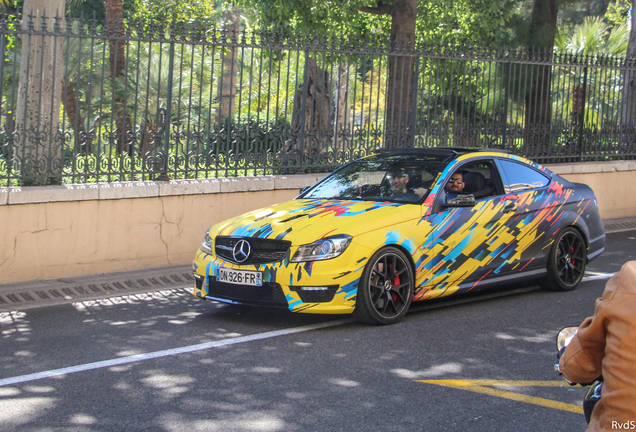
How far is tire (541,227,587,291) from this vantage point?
8.02 meters

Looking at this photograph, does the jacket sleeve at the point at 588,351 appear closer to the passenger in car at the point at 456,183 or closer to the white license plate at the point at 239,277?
the white license plate at the point at 239,277

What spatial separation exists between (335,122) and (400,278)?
195 inches

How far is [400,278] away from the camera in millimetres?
6719

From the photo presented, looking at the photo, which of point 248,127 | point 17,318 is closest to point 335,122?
point 248,127

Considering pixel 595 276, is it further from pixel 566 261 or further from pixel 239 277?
pixel 239 277

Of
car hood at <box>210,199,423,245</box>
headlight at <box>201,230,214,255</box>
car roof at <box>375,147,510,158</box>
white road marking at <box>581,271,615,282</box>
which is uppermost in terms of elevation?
car roof at <box>375,147,510,158</box>

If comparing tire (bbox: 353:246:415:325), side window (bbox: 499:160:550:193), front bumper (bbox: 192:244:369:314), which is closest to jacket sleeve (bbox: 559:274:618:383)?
front bumper (bbox: 192:244:369:314)

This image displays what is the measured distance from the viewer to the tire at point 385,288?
21.1 feet

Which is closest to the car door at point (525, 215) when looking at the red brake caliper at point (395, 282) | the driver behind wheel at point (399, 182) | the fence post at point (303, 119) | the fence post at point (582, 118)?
the driver behind wheel at point (399, 182)

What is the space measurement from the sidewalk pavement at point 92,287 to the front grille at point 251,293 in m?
1.81

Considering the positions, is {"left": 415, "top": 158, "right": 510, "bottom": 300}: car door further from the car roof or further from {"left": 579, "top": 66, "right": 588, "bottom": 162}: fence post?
{"left": 579, "top": 66, "right": 588, "bottom": 162}: fence post

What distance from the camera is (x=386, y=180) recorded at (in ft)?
24.6

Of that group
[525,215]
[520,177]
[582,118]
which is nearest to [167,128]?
[520,177]

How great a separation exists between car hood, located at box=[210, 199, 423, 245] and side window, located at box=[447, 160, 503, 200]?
86 centimetres
